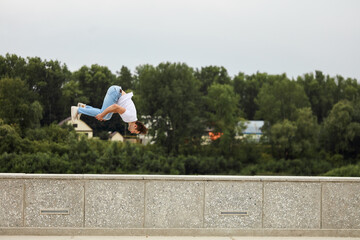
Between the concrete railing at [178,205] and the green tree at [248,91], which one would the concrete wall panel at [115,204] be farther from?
the green tree at [248,91]

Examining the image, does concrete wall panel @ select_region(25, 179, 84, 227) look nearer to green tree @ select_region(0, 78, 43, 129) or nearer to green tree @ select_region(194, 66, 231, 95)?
green tree @ select_region(0, 78, 43, 129)

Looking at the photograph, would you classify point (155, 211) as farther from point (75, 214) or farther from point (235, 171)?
point (235, 171)

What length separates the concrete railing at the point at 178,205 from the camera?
380 inches

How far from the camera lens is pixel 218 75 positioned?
89.8m

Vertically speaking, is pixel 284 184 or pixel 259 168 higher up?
pixel 284 184

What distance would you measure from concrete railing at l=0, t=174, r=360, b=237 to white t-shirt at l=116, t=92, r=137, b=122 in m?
2.33

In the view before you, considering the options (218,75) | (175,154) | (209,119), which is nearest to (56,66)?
(175,154)

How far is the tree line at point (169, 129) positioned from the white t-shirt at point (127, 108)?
34116 millimetres

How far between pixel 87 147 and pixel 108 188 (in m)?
45.5

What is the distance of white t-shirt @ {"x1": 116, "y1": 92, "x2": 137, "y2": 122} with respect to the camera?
7804 mm

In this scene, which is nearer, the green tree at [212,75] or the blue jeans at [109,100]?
the blue jeans at [109,100]

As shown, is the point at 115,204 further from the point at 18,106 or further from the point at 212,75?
the point at 212,75

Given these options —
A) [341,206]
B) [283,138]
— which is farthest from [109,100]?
[283,138]

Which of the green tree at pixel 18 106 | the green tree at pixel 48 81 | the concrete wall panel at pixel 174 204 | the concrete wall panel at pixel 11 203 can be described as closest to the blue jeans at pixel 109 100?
the concrete wall panel at pixel 174 204
